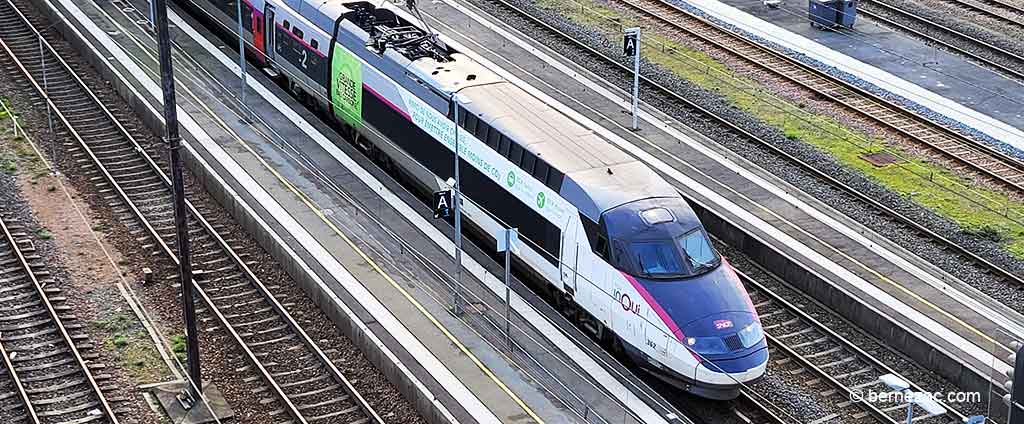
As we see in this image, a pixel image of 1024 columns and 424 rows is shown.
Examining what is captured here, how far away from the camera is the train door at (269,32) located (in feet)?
135

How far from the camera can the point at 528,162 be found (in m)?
29.7

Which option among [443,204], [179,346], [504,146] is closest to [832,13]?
[504,146]

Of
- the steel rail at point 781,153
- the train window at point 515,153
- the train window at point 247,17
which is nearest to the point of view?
the train window at point 515,153

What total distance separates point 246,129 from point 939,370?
20.8 metres

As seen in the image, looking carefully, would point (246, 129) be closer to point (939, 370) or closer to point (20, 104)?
point (20, 104)

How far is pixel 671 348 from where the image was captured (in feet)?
85.0

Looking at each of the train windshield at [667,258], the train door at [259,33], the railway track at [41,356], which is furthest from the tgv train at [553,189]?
the railway track at [41,356]

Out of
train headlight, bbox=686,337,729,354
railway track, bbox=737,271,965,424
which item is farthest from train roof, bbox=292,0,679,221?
railway track, bbox=737,271,965,424

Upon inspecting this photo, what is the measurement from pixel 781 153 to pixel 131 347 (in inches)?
732

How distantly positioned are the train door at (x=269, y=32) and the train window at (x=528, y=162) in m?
14.1

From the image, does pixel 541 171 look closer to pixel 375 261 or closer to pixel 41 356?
pixel 375 261


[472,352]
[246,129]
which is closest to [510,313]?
[472,352]

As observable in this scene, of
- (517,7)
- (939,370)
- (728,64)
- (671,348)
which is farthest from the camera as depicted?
(517,7)

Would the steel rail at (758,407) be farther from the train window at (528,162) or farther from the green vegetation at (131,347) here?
the green vegetation at (131,347)
